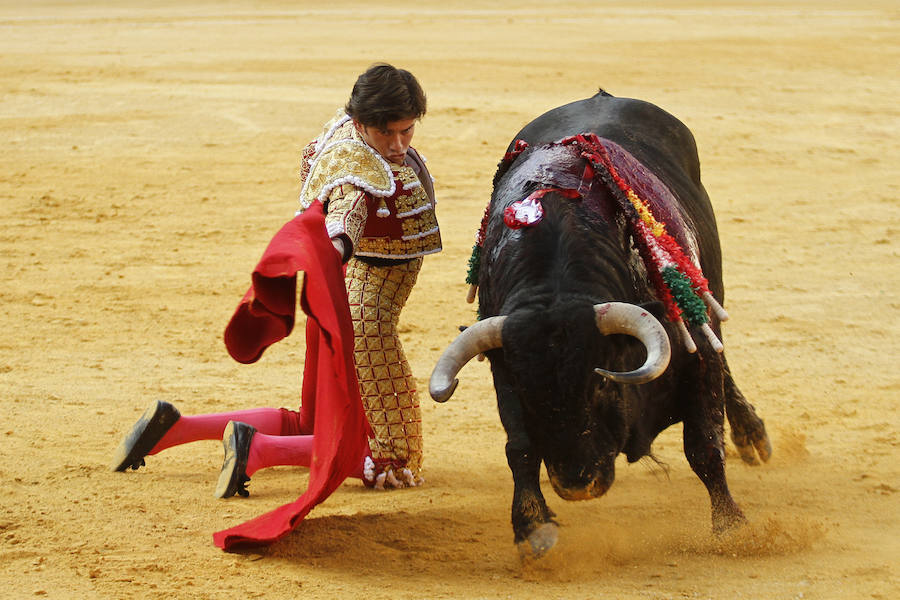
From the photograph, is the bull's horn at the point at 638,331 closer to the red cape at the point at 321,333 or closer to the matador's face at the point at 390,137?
the red cape at the point at 321,333

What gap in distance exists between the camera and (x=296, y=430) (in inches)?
183

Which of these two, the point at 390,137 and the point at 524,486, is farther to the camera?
the point at 390,137

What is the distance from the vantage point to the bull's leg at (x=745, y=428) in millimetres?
4719

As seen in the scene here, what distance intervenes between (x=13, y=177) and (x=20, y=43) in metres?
7.74

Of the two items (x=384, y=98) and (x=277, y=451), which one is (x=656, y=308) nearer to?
(x=384, y=98)

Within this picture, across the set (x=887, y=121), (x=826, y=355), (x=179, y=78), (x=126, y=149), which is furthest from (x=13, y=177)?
(x=887, y=121)

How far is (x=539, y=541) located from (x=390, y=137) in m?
1.41

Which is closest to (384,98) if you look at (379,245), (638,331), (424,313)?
(379,245)

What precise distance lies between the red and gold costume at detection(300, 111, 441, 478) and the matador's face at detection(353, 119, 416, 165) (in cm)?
3

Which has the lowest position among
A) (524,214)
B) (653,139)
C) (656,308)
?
(656,308)

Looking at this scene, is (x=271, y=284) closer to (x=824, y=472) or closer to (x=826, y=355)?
(x=824, y=472)

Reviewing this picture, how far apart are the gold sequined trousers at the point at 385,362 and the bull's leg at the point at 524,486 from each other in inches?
35.4

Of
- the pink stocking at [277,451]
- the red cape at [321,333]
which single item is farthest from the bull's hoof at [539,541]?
the pink stocking at [277,451]

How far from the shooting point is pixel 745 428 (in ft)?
15.5
